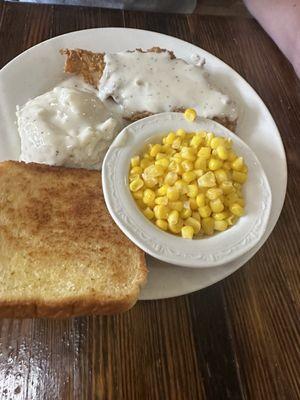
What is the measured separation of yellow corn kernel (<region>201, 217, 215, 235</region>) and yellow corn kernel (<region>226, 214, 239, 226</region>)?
49 millimetres

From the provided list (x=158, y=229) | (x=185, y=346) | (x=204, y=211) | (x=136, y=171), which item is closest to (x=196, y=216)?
(x=204, y=211)

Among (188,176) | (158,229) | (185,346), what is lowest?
(185,346)

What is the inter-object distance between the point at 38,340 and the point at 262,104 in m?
1.20

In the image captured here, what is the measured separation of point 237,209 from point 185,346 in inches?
17.4

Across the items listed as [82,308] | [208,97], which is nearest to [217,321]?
[82,308]

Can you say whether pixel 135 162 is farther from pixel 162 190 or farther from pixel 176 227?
pixel 176 227

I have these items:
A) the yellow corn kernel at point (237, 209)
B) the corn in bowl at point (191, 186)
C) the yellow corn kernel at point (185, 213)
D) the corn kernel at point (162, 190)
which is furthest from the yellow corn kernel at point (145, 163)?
the yellow corn kernel at point (237, 209)

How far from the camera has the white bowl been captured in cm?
132

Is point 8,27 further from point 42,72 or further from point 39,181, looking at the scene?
point 39,181

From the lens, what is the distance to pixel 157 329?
1344mm

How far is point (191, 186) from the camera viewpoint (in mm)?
1423

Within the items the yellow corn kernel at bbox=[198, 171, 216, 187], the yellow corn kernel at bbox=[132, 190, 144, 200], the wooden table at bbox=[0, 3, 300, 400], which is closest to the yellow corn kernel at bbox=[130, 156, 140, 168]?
the yellow corn kernel at bbox=[132, 190, 144, 200]

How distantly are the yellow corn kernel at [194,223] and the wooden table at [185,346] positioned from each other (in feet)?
0.68

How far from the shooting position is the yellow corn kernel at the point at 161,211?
4.50ft
